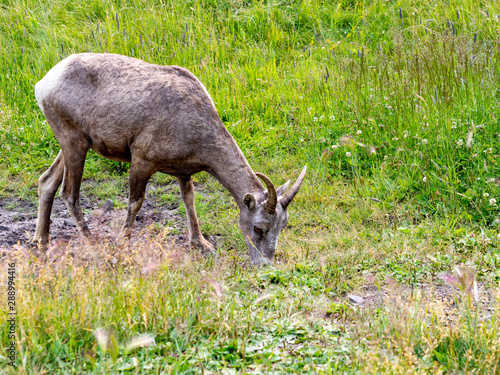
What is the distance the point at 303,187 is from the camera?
7.64 metres

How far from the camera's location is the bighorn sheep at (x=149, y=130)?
19.7 feet

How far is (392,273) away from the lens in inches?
207

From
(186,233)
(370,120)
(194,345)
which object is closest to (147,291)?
(194,345)

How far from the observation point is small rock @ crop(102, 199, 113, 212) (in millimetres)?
7535

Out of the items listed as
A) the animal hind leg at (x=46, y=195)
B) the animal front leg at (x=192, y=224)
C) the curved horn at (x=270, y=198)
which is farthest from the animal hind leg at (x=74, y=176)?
the curved horn at (x=270, y=198)

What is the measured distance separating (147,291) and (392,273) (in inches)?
98.0

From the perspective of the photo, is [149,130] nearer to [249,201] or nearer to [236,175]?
[236,175]

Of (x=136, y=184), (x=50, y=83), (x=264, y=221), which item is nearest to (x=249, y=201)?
(x=264, y=221)

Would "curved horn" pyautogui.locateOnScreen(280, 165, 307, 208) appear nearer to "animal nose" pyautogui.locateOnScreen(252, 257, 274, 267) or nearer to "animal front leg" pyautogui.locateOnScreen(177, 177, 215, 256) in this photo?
"animal nose" pyautogui.locateOnScreen(252, 257, 274, 267)

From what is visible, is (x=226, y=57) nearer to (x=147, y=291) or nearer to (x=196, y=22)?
(x=196, y=22)

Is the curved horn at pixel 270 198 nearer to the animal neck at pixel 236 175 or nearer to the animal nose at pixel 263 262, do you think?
the animal neck at pixel 236 175

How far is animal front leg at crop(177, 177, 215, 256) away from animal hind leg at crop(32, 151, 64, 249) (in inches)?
59.4

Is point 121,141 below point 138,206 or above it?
above

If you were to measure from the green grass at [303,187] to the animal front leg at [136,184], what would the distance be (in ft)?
3.20
